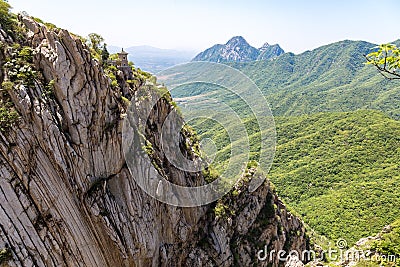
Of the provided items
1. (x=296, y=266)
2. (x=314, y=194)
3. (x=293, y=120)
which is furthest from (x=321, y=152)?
(x=296, y=266)

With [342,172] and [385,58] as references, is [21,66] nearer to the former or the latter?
[385,58]

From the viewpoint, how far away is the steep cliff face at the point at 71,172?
13.9 metres

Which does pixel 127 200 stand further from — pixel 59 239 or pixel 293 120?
pixel 293 120

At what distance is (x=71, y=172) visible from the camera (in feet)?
52.9

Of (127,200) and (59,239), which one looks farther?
(127,200)

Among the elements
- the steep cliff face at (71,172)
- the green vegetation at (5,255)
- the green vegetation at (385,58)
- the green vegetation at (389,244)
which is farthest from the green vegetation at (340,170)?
the green vegetation at (385,58)

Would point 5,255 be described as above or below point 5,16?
below

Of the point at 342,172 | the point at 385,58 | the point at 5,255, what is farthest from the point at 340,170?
the point at 5,255

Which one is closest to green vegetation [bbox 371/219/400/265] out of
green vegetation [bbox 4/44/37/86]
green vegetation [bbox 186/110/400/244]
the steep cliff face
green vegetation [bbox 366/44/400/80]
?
the steep cliff face

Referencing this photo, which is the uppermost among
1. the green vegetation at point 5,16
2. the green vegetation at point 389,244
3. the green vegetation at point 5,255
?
the green vegetation at point 5,16

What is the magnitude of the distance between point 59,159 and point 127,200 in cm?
537

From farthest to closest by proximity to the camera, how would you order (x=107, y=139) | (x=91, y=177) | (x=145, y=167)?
(x=145, y=167), (x=107, y=139), (x=91, y=177)

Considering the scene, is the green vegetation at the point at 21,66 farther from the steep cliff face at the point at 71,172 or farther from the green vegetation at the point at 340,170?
the green vegetation at the point at 340,170

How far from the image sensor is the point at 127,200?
1869 cm
